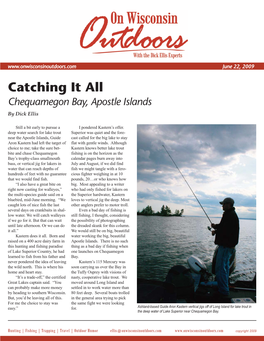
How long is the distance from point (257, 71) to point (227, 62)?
22.8 inches

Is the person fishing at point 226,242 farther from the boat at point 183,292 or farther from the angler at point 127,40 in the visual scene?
the angler at point 127,40

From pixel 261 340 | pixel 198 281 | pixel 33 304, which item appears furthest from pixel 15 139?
pixel 261 340

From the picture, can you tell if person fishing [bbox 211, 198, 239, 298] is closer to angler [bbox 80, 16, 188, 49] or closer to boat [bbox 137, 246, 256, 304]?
boat [bbox 137, 246, 256, 304]

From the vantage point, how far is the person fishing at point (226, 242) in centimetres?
414

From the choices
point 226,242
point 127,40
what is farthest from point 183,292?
point 127,40

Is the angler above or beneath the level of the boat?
above

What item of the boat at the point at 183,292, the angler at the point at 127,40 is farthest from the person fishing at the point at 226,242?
the angler at the point at 127,40

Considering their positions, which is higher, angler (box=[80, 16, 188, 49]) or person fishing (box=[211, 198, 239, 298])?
angler (box=[80, 16, 188, 49])

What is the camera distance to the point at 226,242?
4191 millimetres

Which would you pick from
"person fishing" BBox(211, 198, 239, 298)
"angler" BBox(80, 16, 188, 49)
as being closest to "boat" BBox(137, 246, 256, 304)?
"person fishing" BBox(211, 198, 239, 298)

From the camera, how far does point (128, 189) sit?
409 cm

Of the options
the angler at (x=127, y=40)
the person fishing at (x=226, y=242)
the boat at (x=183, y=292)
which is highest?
the angler at (x=127, y=40)

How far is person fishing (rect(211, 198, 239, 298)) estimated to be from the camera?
4.14 meters

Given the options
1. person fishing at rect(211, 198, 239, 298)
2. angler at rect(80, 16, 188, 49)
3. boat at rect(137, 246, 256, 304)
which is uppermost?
angler at rect(80, 16, 188, 49)
